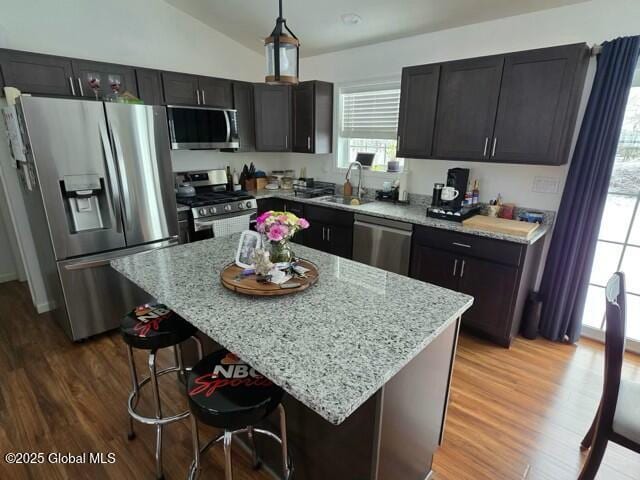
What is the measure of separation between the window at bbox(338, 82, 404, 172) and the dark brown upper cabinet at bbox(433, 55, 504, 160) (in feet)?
2.37

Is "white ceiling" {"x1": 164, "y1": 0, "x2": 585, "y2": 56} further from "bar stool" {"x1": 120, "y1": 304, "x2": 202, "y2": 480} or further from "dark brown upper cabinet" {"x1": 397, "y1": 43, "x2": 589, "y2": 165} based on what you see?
"bar stool" {"x1": 120, "y1": 304, "x2": 202, "y2": 480}

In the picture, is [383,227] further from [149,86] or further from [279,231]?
[149,86]

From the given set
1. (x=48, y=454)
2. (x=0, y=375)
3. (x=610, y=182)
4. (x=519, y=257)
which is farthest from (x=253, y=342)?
(x=610, y=182)

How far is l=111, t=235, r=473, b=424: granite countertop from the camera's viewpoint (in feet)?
3.18

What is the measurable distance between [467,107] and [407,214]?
3.21 ft

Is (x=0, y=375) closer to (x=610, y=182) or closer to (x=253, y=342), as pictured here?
(x=253, y=342)

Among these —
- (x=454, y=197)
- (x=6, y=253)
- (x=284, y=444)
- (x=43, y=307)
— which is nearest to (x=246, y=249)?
(x=284, y=444)

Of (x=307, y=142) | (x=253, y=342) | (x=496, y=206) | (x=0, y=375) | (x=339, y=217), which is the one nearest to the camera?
(x=253, y=342)

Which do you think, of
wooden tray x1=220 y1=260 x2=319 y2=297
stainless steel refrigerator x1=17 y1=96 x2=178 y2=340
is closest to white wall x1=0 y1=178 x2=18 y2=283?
stainless steel refrigerator x1=17 y1=96 x2=178 y2=340

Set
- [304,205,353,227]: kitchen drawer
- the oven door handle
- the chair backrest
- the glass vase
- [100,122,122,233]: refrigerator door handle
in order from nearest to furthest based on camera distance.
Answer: the chair backrest < the glass vase < [100,122,122,233]: refrigerator door handle < the oven door handle < [304,205,353,227]: kitchen drawer

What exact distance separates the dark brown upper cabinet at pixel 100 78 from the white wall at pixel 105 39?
34 cm

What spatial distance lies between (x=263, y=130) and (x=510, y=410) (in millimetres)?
3504

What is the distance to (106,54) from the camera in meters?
3.15

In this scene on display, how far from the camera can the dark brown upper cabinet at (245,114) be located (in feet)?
12.4
